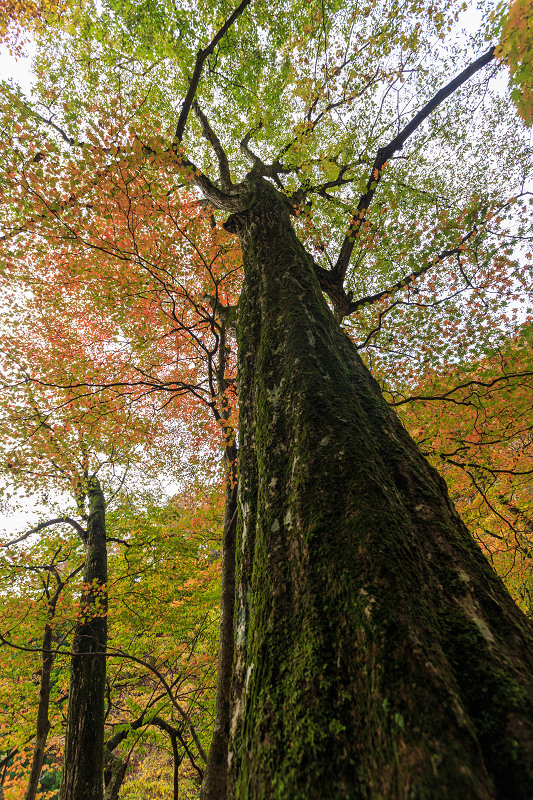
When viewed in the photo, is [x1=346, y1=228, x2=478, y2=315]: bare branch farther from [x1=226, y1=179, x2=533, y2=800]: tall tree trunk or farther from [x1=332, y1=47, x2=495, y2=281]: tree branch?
[x1=226, y1=179, x2=533, y2=800]: tall tree trunk

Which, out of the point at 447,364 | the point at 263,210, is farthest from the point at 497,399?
the point at 263,210

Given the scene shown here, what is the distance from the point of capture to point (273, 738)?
3.54 feet

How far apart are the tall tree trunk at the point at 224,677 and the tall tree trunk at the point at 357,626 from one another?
272 centimetres

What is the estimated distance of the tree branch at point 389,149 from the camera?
6.25 metres

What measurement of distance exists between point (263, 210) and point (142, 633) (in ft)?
34.0

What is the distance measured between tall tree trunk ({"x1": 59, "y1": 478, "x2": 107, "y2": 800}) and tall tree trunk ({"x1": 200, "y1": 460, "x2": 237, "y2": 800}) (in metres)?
1.76

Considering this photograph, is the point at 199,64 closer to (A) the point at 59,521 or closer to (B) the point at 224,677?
(B) the point at 224,677

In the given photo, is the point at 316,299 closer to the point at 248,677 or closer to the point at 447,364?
the point at 248,677

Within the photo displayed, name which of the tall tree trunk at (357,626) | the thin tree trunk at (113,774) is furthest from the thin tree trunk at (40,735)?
the tall tree trunk at (357,626)

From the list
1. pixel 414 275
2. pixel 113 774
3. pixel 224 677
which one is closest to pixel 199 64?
pixel 414 275

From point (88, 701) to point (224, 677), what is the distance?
3.66 meters

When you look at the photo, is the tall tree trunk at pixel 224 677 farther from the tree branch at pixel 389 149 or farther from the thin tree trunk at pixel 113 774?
the thin tree trunk at pixel 113 774

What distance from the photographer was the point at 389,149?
274 inches

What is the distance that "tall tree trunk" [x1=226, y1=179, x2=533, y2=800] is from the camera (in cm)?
86
